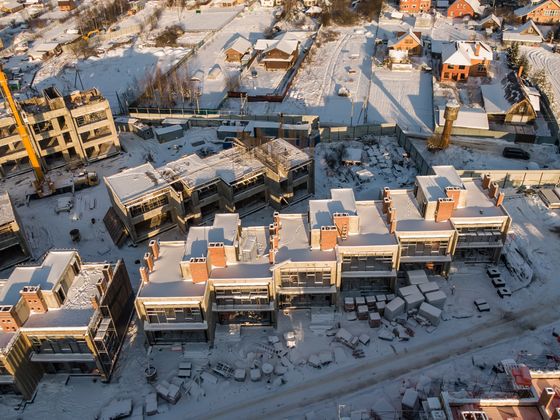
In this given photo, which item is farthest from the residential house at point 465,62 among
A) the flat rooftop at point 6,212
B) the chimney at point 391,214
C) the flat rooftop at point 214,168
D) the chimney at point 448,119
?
the flat rooftop at point 6,212

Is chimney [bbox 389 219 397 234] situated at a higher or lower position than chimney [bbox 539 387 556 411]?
lower

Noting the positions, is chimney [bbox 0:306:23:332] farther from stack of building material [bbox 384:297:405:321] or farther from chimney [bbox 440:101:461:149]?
chimney [bbox 440:101:461:149]

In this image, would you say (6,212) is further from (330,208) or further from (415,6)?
(415,6)

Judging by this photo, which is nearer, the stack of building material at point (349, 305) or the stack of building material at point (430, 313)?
the stack of building material at point (430, 313)

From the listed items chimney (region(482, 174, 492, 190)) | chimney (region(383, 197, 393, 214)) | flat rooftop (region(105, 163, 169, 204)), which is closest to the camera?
chimney (region(383, 197, 393, 214))

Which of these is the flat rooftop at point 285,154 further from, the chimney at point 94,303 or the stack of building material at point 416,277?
the chimney at point 94,303

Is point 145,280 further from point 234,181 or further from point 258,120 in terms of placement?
point 258,120

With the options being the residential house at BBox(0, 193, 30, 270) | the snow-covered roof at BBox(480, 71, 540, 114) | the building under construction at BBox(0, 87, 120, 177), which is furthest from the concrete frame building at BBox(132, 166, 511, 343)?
the building under construction at BBox(0, 87, 120, 177)

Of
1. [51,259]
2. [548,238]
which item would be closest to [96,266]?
[51,259]
